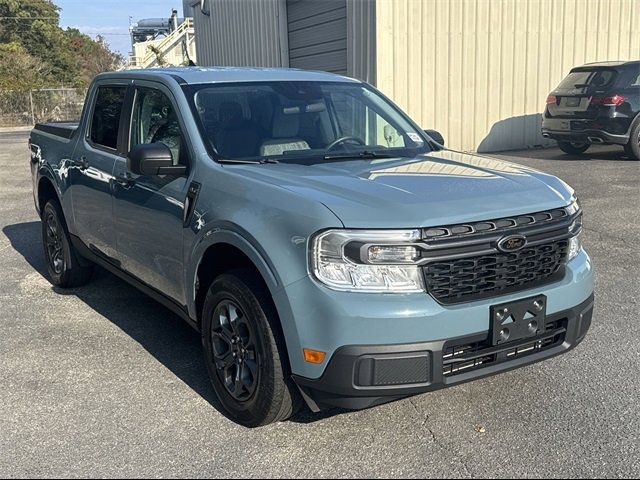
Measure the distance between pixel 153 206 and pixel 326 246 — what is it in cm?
151

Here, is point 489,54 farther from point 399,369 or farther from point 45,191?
point 399,369

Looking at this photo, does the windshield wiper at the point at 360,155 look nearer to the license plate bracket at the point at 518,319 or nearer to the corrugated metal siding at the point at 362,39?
the license plate bracket at the point at 518,319

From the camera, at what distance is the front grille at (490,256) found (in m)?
2.96

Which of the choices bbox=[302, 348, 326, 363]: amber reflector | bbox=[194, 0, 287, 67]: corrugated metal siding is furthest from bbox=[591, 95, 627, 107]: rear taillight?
bbox=[302, 348, 326, 363]: amber reflector

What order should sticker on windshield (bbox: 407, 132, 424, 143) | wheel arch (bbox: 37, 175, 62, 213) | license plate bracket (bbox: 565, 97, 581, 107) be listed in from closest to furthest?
sticker on windshield (bbox: 407, 132, 424, 143)
wheel arch (bbox: 37, 175, 62, 213)
license plate bracket (bbox: 565, 97, 581, 107)

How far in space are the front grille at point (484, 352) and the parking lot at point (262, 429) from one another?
420 mm

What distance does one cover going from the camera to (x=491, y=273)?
3107mm

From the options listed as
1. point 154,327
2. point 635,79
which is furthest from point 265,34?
point 154,327

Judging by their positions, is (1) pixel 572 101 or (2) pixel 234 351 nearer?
(2) pixel 234 351

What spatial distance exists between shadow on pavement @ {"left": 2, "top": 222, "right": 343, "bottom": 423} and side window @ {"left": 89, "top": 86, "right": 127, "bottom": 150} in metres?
1.27

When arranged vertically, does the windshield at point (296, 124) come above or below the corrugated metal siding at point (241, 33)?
below

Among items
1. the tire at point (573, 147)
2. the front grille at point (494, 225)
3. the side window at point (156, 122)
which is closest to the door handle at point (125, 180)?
the side window at point (156, 122)

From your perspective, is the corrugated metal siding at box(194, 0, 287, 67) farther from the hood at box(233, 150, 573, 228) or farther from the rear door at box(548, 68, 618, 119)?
the hood at box(233, 150, 573, 228)

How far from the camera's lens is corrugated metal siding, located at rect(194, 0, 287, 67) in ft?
54.2
